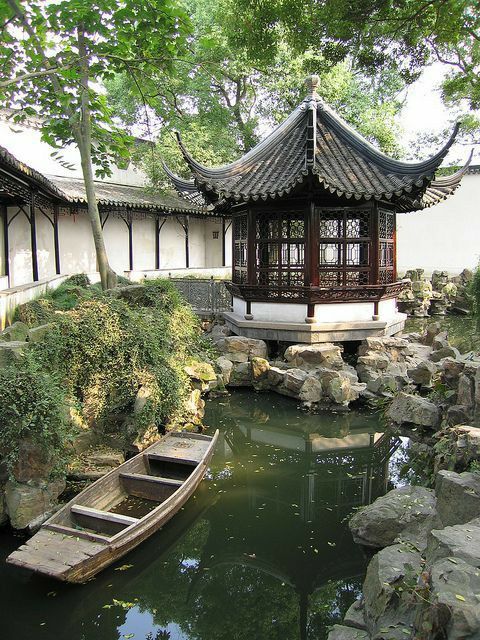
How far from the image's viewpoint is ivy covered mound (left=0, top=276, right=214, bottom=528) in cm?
551

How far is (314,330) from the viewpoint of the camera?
10648 mm

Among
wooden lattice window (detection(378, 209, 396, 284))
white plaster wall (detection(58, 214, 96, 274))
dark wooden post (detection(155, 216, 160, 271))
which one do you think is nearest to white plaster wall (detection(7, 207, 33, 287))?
white plaster wall (detection(58, 214, 96, 274))

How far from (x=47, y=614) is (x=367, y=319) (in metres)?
8.33

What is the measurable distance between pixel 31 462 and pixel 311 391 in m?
5.31

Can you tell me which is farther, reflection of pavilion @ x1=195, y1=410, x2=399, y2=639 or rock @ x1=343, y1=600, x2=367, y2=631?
reflection of pavilion @ x1=195, y1=410, x2=399, y2=639

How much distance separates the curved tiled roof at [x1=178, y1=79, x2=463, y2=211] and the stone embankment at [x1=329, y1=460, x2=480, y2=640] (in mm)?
6143

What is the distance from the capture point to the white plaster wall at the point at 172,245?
2075 cm

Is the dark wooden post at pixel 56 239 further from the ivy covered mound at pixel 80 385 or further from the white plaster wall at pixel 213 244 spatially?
the white plaster wall at pixel 213 244

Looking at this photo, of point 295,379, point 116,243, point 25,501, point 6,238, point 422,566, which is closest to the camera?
point 422,566

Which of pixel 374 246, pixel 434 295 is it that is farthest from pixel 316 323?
pixel 434 295

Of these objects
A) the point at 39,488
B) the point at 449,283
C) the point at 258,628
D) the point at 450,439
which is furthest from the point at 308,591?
the point at 449,283

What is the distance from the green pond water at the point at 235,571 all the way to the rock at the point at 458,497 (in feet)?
4.31

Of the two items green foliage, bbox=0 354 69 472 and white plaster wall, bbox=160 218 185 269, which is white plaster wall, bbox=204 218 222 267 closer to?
white plaster wall, bbox=160 218 185 269

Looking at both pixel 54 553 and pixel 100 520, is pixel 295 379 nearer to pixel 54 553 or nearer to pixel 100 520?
pixel 100 520
